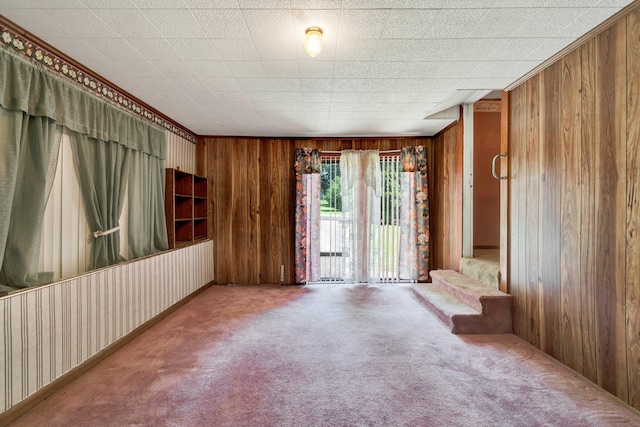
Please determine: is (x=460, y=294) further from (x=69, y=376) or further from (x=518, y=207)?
(x=69, y=376)

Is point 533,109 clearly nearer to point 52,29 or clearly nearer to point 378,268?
point 378,268

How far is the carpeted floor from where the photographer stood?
5.67ft

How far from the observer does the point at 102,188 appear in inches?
103

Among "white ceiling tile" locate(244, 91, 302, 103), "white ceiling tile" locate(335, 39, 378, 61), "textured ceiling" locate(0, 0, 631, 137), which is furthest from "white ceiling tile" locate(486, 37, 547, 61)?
"white ceiling tile" locate(244, 91, 302, 103)

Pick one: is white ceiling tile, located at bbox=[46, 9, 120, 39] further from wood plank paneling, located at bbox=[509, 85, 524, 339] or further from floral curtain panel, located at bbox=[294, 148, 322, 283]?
wood plank paneling, located at bbox=[509, 85, 524, 339]

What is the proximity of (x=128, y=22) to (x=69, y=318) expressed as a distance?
6.67ft

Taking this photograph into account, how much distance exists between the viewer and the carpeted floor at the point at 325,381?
1728 millimetres

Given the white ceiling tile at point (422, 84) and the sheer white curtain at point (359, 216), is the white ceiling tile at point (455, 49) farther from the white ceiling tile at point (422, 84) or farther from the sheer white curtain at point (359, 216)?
the sheer white curtain at point (359, 216)

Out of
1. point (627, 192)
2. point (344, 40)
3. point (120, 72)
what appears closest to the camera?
point (627, 192)

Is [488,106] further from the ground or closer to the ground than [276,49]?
further from the ground

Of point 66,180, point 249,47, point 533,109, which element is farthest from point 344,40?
point 66,180

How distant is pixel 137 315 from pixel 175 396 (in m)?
1.27

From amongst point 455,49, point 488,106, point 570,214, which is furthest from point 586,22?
point 488,106

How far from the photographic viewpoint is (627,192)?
Answer: 1789 millimetres
